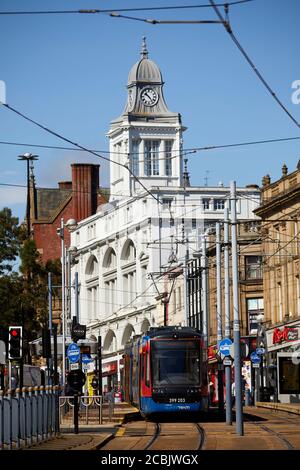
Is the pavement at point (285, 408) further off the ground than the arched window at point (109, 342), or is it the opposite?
the arched window at point (109, 342)

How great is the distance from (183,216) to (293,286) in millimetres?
42710

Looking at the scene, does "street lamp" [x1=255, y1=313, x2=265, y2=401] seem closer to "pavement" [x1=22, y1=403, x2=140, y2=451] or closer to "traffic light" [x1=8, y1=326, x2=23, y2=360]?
"pavement" [x1=22, y1=403, x2=140, y2=451]

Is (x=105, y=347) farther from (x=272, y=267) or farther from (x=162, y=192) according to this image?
(x=272, y=267)

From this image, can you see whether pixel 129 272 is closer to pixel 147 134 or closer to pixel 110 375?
pixel 110 375

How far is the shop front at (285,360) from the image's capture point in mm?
71562

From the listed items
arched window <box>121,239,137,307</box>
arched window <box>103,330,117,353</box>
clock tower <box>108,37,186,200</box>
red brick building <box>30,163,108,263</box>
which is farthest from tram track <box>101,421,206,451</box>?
red brick building <box>30,163,108,263</box>

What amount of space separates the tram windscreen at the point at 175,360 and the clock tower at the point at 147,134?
81430 mm

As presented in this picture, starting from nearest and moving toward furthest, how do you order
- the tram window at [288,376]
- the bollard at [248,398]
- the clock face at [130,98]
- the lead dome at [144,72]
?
the tram window at [288,376]
the bollard at [248,398]
the lead dome at [144,72]
the clock face at [130,98]

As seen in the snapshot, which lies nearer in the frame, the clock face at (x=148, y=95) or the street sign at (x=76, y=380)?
the street sign at (x=76, y=380)

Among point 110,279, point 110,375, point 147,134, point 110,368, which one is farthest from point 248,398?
point 147,134

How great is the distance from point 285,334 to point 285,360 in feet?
30.8

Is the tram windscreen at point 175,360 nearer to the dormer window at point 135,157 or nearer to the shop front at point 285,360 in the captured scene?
the shop front at point 285,360

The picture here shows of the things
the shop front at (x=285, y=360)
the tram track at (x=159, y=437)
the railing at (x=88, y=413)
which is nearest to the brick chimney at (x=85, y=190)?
the shop front at (x=285, y=360)
